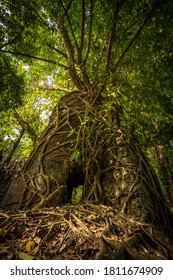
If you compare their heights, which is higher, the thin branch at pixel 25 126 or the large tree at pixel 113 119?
the thin branch at pixel 25 126

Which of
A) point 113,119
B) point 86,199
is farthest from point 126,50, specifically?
point 86,199

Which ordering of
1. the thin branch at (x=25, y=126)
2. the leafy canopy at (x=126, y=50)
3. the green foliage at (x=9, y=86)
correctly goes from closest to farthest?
the leafy canopy at (x=126, y=50) → the green foliage at (x=9, y=86) → the thin branch at (x=25, y=126)

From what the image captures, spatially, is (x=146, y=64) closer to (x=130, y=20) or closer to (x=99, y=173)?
(x=130, y=20)

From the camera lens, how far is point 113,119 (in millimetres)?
3773

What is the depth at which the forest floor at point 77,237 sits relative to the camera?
60.6 inches

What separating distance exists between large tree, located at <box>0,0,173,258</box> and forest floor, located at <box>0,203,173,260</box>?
0.56 m

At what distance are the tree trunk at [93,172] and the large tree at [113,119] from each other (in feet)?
0.04

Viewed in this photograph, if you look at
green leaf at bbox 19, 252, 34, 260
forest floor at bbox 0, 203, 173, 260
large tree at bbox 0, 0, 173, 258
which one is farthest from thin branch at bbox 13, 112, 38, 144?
green leaf at bbox 19, 252, 34, 260

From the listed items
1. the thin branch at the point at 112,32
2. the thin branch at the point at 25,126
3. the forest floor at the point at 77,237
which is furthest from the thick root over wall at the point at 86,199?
the thin branch at the point at 25,126

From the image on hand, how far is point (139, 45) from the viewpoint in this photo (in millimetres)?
3055

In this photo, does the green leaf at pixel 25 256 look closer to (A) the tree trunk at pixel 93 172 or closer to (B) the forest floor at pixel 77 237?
(B) the forest floor at pixel 77 237

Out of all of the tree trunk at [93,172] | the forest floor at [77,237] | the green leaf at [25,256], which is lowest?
the green leaf at [25,256]

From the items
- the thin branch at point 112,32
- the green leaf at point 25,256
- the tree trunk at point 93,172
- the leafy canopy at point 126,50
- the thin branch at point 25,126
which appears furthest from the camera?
the thin branch at point 25,126

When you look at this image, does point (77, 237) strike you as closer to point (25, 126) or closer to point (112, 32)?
point (112, 32)
